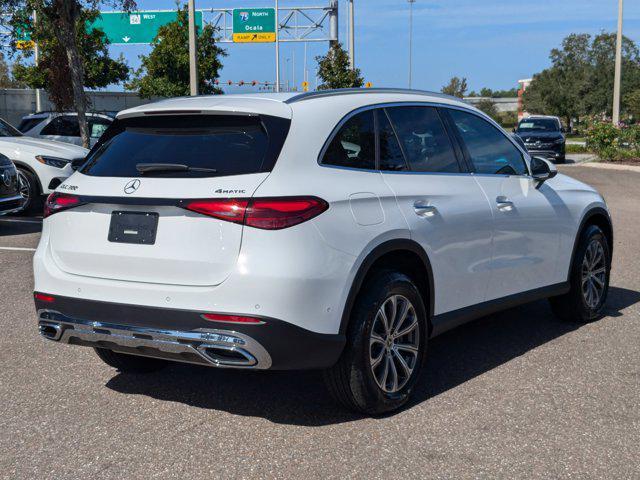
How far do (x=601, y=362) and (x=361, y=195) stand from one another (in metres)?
2.30

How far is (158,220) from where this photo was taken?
4289 millimetres

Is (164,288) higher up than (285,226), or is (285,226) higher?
(285,226)

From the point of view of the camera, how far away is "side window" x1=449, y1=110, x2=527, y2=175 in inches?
227

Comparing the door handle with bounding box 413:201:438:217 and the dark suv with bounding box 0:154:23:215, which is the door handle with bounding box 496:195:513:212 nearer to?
the door handle with bounding box 413:201:438:217

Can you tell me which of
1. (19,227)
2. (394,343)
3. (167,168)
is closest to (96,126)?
(19,227)

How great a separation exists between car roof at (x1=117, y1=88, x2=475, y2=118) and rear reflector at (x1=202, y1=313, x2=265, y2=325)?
41.2 inches

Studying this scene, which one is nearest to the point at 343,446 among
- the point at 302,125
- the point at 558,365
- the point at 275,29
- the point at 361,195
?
the point at 361,195

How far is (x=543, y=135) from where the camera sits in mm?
31516

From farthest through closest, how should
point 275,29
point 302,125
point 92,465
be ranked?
point 275,29 < point 302,125 < point 92,465

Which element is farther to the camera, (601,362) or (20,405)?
(601,362)

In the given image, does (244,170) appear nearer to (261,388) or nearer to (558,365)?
(261,388)

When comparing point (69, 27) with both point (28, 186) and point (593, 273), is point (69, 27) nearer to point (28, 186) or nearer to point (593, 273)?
point (28, 186)

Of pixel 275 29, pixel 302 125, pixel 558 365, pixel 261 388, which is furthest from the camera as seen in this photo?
pixel 275 29

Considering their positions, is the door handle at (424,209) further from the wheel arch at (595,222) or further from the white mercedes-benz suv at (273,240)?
the wheel arch at (595,222)
